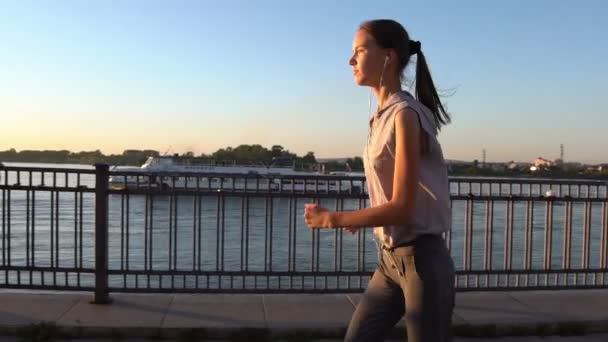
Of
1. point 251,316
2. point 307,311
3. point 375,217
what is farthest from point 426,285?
point 307,311

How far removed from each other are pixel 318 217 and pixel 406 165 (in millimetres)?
367

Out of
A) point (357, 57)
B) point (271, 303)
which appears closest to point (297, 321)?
point (271, 303)

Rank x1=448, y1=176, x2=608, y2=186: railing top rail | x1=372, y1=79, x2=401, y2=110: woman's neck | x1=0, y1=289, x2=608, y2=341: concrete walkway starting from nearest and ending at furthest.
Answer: x1=372, y1=79, x2=401, y2=110: woman's neck < x1=0, y1=289, x2=608, y2=341: concrete walkway < x1=448, y1=176, x2=608, y2=186: railing top rail

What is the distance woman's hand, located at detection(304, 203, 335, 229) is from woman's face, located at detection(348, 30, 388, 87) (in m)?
0.56

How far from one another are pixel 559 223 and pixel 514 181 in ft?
75.4

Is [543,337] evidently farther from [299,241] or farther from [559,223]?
[559,223]

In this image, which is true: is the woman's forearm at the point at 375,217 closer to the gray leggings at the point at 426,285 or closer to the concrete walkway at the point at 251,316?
the gray leggings at the point at 426,285

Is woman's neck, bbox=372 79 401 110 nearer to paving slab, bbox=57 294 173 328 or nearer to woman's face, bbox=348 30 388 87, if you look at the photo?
woman's face, bbox=348 30 388 87

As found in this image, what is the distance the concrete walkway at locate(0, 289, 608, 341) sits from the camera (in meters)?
5.52

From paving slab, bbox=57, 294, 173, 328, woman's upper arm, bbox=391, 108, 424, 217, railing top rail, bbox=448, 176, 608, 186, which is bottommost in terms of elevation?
paving slab, bbox=57, 294, 173, 328

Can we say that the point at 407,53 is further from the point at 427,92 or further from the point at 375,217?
the point at 375,217

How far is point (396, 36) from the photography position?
7.91 ft

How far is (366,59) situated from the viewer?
2.44 metres

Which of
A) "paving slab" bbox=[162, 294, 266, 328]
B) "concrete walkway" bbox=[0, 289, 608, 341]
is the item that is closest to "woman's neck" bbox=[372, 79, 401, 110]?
"concrete walkway" bbox=[0, 289, 608, 341]
